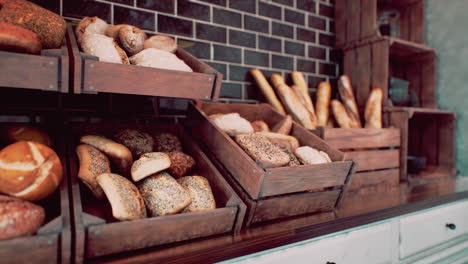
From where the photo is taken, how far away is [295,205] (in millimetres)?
1027

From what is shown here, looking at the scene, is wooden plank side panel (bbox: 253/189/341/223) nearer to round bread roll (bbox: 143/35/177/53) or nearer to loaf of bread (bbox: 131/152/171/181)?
loaf of bread (bbox: 131/152/171/181)

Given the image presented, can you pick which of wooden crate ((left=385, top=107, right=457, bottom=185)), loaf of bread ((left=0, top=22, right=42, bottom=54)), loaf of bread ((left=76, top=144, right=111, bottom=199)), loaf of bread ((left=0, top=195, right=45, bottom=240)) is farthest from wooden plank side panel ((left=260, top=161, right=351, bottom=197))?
wooden crate ((left=385, top=107, right=457, bottom=185))

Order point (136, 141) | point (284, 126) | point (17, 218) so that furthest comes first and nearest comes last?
point (284, 126), point (136, 141), point (17, 218)

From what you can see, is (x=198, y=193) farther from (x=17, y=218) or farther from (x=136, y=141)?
(x=17, y=218)

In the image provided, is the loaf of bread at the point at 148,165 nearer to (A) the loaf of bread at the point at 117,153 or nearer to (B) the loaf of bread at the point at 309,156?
(A) the loaf of bread at the point at 117,153

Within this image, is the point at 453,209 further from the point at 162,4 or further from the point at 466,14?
the point at 162,4

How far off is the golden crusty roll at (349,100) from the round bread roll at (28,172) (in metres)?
1.55

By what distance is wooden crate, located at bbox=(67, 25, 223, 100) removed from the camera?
81 centimetres

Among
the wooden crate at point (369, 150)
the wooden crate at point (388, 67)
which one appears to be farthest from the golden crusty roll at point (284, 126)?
the wooden crate at point (388, 67)

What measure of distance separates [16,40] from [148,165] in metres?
0.44

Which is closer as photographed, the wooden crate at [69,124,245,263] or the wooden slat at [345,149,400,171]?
the wooden crate at [69,124,245,263]

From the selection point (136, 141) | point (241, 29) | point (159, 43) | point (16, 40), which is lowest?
point (136, 141)

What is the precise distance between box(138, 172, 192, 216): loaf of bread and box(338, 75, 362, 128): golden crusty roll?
4.19 ft

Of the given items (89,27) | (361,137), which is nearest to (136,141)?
(89,27)
